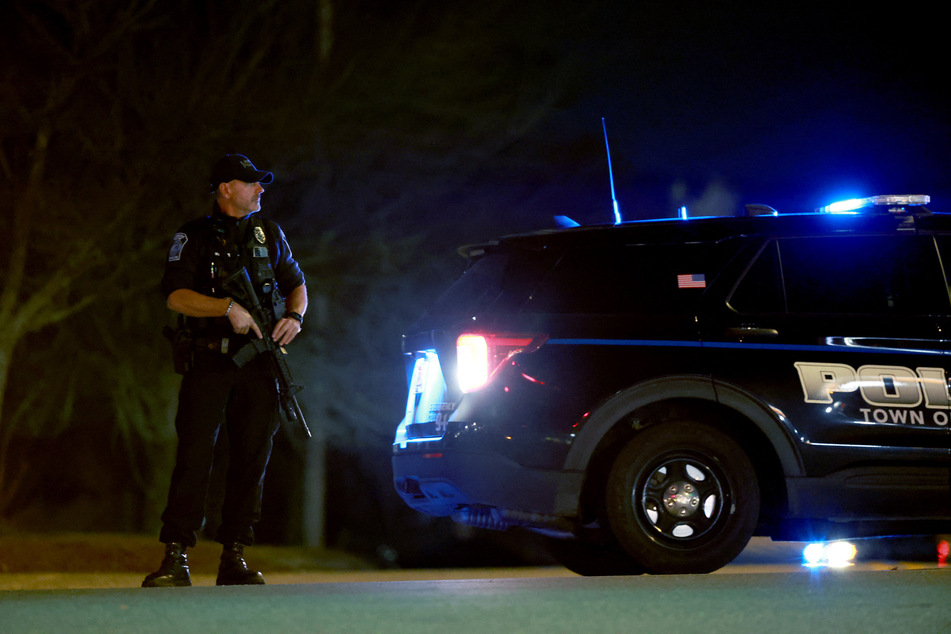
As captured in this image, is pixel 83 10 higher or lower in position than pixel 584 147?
higher

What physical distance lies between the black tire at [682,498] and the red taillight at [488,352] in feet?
2.11

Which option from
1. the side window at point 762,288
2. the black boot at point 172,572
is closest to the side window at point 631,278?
the side window at point 762,288

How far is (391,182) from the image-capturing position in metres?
15.8

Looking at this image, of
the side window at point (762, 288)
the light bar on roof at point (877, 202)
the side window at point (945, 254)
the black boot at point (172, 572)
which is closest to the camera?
the black boot at point (172, 572)

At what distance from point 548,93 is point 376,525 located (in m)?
11.3

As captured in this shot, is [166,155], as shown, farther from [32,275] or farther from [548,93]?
[548,93]

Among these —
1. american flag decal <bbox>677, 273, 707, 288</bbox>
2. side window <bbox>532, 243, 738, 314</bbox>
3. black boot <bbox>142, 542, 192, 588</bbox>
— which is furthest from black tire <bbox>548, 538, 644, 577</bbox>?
black boot <bbox>142, 542, 192, 588</bbox>

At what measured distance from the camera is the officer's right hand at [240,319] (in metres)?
4.79

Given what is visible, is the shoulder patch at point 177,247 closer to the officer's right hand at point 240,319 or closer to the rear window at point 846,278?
the officer's right hand at point 240,319

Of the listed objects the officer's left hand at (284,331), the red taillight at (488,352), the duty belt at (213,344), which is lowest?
the red taillight at (488,352)

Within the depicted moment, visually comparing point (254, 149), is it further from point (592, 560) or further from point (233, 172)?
point (592, 560)

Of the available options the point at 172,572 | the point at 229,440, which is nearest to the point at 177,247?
the point at 229,440

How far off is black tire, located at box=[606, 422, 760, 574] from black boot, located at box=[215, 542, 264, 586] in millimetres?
1674

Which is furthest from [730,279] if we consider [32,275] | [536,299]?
[32,275]
